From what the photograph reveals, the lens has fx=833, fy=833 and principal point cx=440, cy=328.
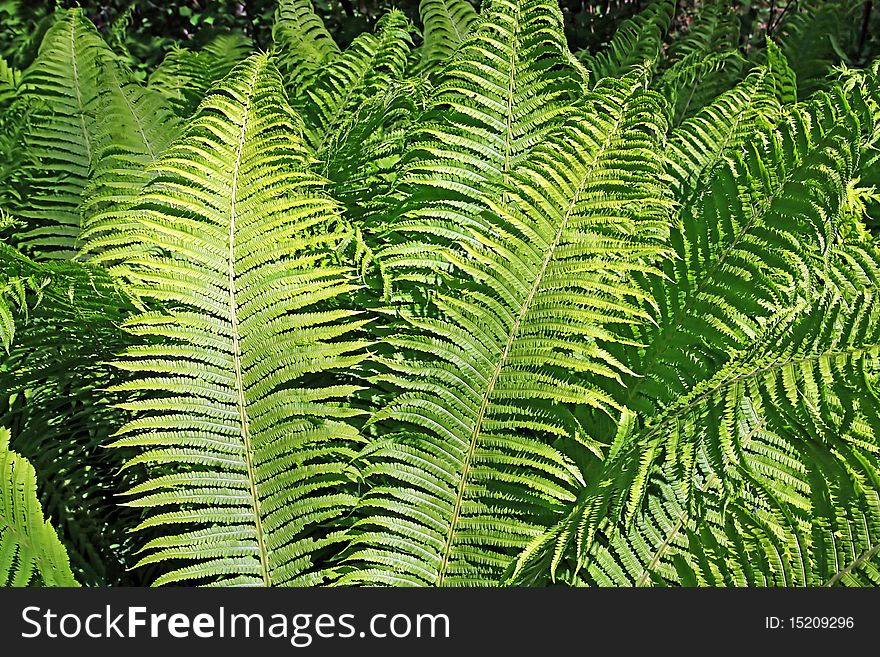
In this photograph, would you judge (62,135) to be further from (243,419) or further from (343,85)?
(243,419)

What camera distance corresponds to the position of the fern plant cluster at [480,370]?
49.5 inches

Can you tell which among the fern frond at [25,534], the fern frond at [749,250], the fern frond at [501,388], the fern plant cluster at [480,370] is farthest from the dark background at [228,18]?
the fern frond at [25,534]

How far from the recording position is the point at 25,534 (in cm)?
120

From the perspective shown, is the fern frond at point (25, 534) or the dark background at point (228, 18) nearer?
the fern frond at point (25, 534)

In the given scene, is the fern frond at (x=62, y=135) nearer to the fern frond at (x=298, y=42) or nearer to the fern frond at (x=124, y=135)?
the fern frond at (x=124, y=135)

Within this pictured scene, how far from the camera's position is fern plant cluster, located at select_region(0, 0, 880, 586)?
1.26 meters

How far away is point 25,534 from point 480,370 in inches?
28.6

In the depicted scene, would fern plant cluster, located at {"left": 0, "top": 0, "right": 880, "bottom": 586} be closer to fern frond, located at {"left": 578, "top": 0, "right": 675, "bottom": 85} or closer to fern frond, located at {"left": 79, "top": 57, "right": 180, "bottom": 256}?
fern frond, located at {"left": 79, "top": 57, "right": 180, "bottom": 256}

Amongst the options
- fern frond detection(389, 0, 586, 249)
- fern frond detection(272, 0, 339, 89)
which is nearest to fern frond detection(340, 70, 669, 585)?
fern frond detection(389, 0, 586, 249)

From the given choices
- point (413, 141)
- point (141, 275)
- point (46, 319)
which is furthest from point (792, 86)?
point (46, 319)

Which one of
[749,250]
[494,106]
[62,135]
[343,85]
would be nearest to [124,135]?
[62,135]

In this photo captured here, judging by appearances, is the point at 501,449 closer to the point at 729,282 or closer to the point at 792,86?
the point at 729,282

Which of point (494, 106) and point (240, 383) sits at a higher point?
point (494, 106)

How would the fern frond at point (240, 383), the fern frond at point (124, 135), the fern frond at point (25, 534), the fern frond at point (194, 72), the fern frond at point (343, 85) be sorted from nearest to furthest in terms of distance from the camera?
1. the fern frond at point (25, 534)
2. the fern frond at point (240, 383)
3. the fern frond at point (124, 135)
4. the fern frond at point (343, 85)
5. the fern frond at point (194, 72)
